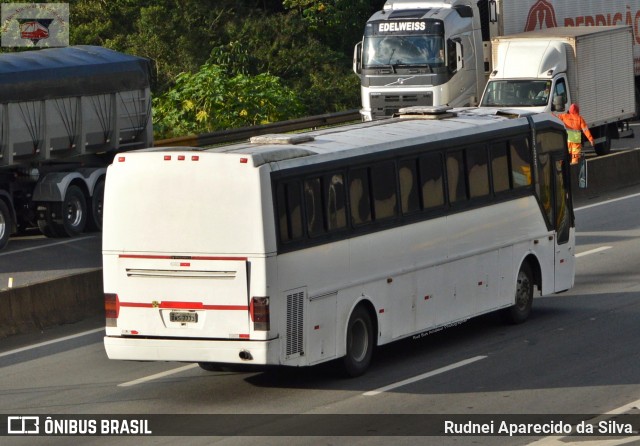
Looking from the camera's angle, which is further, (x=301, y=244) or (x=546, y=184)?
(x=546, y=184)

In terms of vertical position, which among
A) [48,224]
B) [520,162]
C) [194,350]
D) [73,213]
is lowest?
[48,224]

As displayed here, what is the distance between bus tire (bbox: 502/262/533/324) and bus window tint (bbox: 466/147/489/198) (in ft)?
4.22

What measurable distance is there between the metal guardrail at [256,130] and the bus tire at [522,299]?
1791cm

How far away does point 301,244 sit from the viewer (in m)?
13.6

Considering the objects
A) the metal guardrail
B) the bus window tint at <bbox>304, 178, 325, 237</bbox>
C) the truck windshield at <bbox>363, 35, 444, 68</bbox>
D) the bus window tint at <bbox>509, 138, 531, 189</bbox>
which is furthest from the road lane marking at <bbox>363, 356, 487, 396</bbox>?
the truck windshield at <bbox>363, 35, 444, 68</bbox>

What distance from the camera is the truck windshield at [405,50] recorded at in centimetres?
3788

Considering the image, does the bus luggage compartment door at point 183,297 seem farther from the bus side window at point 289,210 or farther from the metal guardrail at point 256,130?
the metal guardrail at point 256,130

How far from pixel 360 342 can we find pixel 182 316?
1.99 metres

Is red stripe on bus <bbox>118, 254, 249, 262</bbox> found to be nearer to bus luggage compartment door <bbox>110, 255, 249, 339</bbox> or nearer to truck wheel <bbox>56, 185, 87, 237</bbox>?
bus luggage compartment door <bbox>110, 255, 249, 339</bbox>

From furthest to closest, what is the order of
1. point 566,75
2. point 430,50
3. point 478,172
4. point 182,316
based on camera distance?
point 430,50, point 566,75, point 478,172, point 182,316

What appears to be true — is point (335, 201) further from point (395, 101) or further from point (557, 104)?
point (395, 101)

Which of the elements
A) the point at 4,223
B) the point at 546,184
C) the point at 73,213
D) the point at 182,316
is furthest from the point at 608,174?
the point at 182,316

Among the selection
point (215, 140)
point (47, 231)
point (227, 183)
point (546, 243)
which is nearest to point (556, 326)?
point (546, 243)

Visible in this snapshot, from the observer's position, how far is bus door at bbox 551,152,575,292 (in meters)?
17.8
